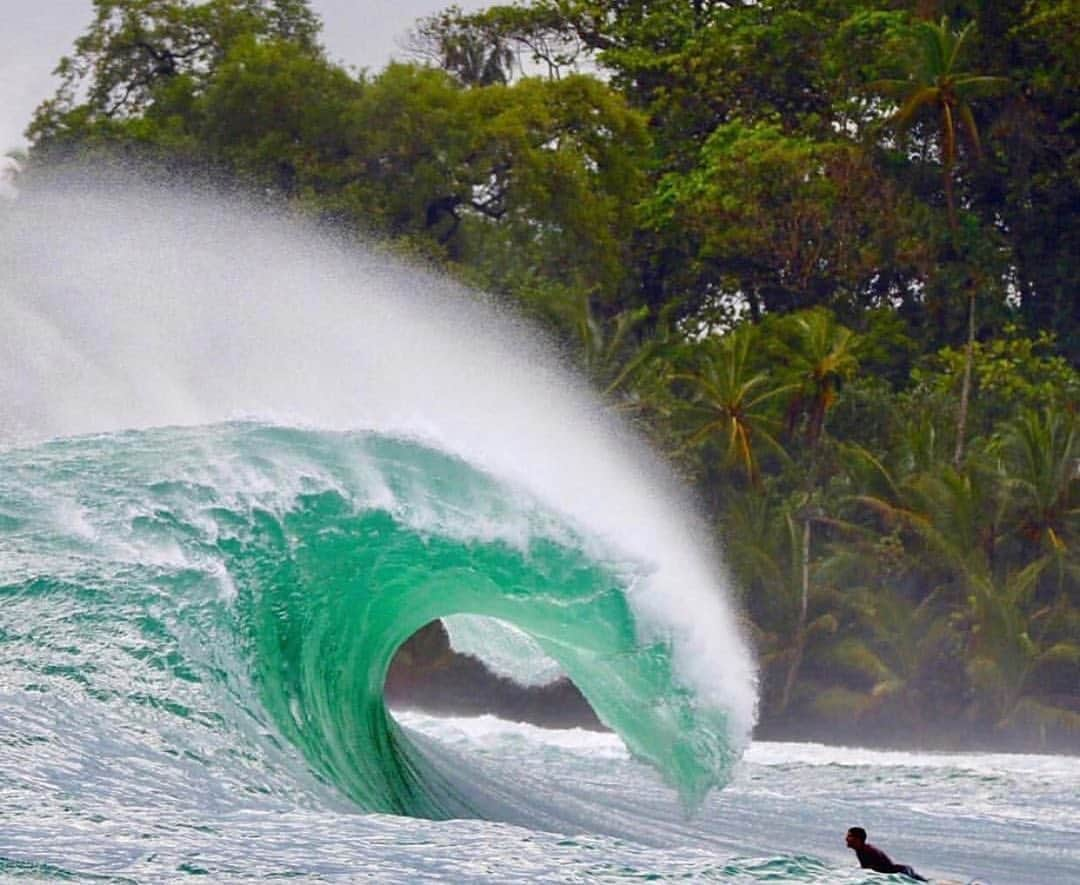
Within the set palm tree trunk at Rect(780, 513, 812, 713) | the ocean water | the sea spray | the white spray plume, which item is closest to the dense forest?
palm tree trunk at Rect(780, 513, 812, 713)

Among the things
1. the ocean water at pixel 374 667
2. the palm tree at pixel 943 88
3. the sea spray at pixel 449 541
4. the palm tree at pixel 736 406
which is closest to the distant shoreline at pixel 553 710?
the palm tree at pixel 736 406

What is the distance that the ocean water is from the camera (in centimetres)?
918

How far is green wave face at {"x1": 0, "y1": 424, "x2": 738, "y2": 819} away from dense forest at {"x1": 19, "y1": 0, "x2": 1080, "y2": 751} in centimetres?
1992

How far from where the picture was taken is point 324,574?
46.1 feet

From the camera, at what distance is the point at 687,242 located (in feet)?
143

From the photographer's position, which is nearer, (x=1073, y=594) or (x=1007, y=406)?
(x=1073, y=594)

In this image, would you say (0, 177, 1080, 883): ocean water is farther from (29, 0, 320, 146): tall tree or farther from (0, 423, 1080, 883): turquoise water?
(29, 0, 320, 146): tall tree

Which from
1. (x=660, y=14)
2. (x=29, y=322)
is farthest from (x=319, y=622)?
(x=660, y=14)

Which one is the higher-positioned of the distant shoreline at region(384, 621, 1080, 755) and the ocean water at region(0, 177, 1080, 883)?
the distant shoreline at region(384, 621, 1080, 755)

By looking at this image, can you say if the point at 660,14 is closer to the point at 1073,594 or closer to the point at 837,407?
the point at 837,407

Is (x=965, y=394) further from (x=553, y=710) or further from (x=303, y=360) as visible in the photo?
(x=303, y=360)

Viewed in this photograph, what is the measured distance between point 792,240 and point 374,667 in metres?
26.9

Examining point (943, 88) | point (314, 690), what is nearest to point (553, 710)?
point (943, 88)

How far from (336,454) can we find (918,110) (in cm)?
2739
